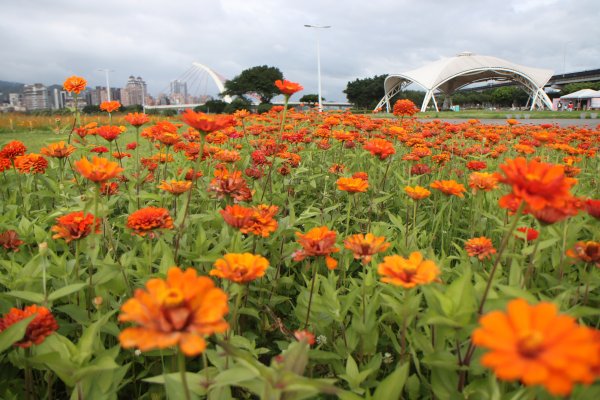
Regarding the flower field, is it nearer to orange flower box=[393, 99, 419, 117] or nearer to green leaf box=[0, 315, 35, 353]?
green leaf box=[0, 315, 35, 353]

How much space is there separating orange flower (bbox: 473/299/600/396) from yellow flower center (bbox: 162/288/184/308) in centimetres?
35

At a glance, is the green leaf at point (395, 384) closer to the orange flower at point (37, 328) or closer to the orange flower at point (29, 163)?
the orange flower at point (37, 328)

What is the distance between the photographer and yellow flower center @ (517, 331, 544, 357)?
16.2 inches

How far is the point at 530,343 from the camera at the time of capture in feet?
1.35

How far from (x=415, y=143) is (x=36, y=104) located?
7736 centimetres

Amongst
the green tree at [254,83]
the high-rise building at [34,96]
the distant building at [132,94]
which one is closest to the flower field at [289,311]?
the green tree at [254,83]

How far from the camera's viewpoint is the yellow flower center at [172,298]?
0.48m

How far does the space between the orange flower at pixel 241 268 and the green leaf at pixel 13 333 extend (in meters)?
0.34

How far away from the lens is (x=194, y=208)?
1.96 m

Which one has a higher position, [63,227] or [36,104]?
[36,104]

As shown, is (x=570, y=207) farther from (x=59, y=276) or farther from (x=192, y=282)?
(x=59, y=276)

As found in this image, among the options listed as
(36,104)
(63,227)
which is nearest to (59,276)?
(63,227)

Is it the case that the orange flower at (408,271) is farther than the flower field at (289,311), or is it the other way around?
the orange flower at (408,271)

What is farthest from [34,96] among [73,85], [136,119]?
[136,119]
